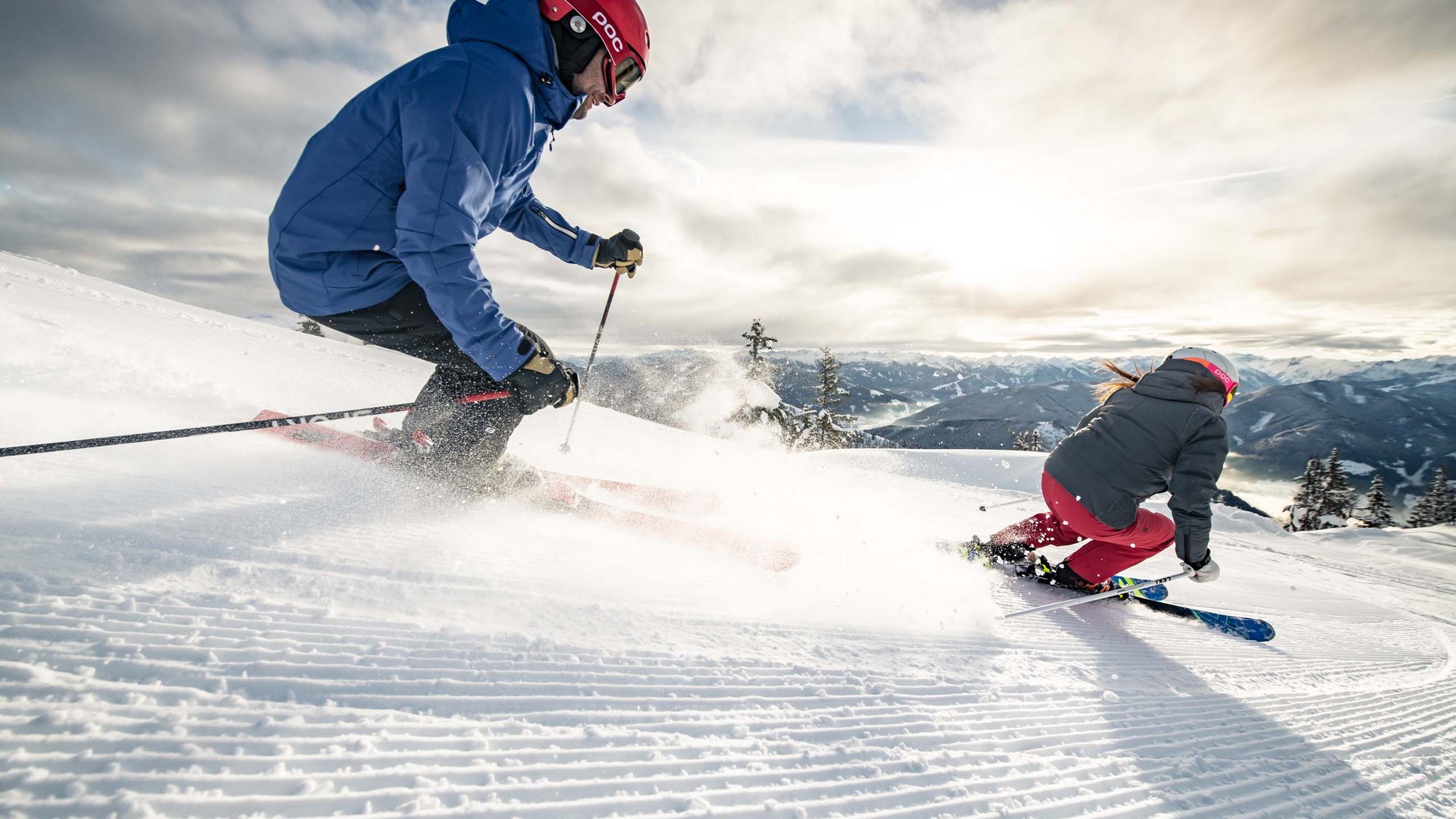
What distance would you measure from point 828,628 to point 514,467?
7.28 ft

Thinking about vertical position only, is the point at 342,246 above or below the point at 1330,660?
above

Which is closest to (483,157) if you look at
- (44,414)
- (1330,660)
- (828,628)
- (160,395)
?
(828,628)

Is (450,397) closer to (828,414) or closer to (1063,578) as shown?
(1063,578)

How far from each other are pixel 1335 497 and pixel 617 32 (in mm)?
57130

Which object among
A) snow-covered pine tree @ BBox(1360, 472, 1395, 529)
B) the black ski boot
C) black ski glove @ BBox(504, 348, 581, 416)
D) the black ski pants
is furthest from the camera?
snow-covered pine tree @ BBox(1360, 472, 1395, 529)

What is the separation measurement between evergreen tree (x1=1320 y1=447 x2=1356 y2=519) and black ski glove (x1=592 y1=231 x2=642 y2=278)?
2118 inches

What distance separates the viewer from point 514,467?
3.53 metres

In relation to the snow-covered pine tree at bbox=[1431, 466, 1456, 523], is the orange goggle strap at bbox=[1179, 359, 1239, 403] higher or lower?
lower

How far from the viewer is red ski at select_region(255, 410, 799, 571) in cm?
320

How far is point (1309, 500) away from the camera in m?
39.8

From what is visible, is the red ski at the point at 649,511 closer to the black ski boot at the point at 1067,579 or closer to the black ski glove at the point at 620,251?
the black ski glove at the point at 620,251

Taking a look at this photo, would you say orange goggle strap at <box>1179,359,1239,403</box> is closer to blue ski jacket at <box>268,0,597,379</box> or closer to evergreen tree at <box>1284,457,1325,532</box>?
blue ski jacket at <box>268,0,597,379</box>

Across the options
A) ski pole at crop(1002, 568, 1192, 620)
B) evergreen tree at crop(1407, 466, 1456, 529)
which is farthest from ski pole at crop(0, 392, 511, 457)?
evergreen tree at crop(1407, 466, 1456, 529)

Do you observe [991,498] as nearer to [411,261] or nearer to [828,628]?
[828,628]
